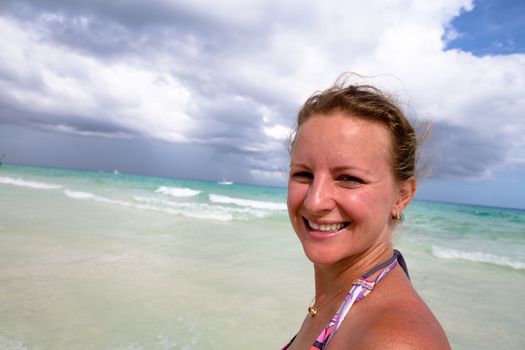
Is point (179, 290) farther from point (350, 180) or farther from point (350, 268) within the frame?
point (350, 180)

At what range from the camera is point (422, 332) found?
1075mm

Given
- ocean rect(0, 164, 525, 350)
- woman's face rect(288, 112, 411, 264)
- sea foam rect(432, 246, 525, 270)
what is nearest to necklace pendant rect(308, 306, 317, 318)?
woman's face rect(288, 112, 411, 264)

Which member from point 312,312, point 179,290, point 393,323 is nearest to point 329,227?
point 393,323

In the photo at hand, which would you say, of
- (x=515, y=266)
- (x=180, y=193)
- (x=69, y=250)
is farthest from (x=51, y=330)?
(x=180, y=193)

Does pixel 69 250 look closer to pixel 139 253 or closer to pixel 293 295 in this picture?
pixel 139 253

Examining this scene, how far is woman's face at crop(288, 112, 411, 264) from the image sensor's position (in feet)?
5.13

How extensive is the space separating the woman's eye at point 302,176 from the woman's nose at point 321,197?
0.10m

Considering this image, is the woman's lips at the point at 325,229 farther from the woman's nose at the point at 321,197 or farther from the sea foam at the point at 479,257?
the sea foam at the point at 479,257

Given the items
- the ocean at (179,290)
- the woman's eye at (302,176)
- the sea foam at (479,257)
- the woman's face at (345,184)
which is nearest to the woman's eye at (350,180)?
the woman's face at (345,184)

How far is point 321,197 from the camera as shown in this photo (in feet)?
5.32

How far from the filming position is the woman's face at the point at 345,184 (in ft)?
5.13

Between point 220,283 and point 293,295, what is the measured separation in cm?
139

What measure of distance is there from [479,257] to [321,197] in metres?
13.3

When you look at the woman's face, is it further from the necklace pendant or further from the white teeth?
the necklace pendant
